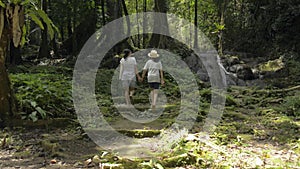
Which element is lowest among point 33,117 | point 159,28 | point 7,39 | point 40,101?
point 33,117

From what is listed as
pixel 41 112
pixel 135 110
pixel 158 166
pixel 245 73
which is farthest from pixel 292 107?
pixel 245 73

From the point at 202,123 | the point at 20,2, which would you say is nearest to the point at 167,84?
the point at 202,123

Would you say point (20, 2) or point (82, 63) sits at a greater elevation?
point (20, 2)

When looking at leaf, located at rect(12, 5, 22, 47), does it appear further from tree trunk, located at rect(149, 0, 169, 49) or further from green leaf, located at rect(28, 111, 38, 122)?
tree trunk, located at rect(149, 0, 169, 49)

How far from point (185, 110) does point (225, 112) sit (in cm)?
129

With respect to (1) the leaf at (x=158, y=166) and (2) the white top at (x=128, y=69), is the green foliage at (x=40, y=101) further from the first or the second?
(1) the leaf at (x=158, y=166)

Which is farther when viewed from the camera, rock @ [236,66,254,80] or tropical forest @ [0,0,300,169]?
rock @ [236,66,254,80]

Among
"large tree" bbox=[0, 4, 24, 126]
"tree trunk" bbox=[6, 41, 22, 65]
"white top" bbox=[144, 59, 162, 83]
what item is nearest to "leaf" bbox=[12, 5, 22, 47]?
"large tree" bbox=[0, 4, 24, 126]

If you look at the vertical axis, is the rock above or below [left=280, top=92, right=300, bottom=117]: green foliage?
above

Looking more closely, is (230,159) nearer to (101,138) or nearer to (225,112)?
(101,138)

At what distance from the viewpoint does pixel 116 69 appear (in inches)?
624

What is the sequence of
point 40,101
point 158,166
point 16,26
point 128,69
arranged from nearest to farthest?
point 158,166, point 16,26, point 40,101, point 128,69

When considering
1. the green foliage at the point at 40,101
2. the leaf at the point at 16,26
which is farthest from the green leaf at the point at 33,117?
the leaf at the point at 16,26

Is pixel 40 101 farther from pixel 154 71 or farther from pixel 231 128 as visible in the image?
pixel 231 128
